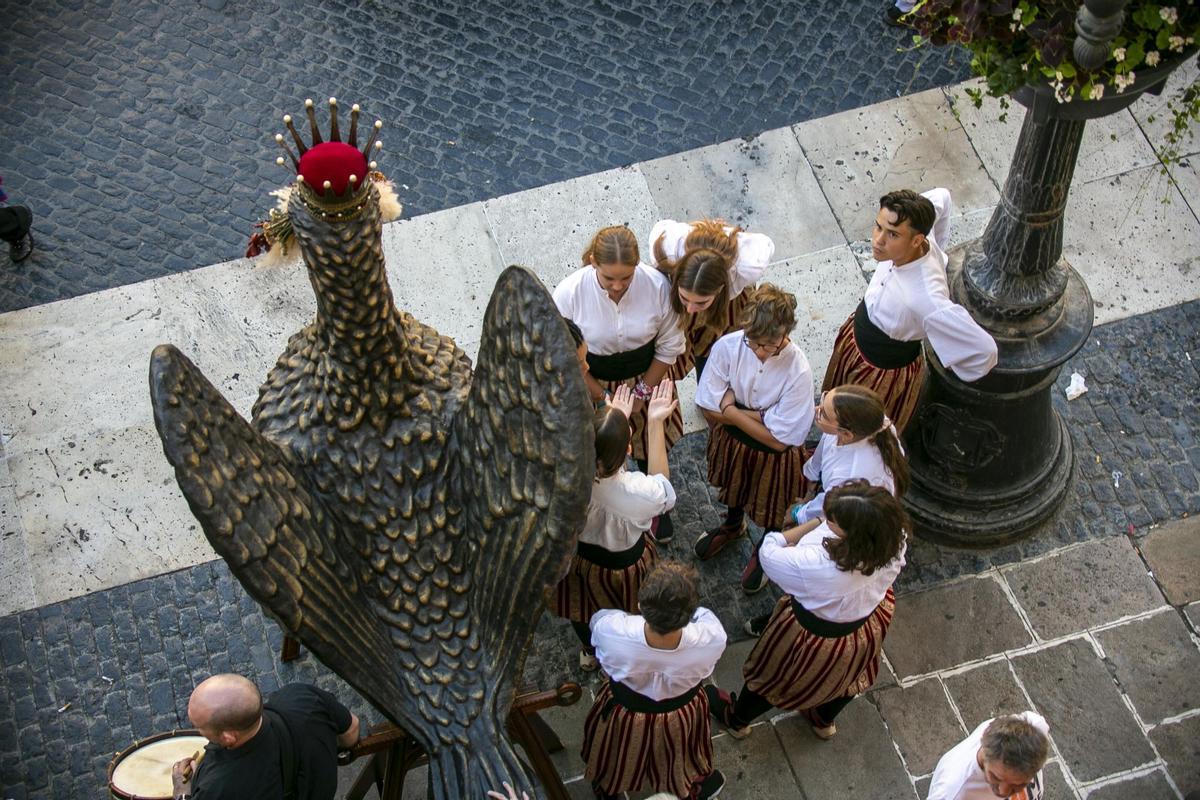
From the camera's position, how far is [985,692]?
532 centimetres

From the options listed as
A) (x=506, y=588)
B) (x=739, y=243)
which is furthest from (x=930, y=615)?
(x=506, y=588)

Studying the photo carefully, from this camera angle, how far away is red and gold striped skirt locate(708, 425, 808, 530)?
5242 mm

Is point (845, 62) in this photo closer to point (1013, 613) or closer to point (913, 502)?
point (913, 502)

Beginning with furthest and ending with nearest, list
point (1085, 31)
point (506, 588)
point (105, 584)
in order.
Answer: point (105, 584) → point (506, 588) → point (1085, 31)

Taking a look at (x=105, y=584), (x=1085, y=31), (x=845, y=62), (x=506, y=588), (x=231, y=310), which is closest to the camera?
(x=1085, y=31)

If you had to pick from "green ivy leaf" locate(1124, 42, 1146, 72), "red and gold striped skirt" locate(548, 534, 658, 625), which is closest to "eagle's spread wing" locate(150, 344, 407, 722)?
"red and gold striped skirt" locate(548, 534, 658, 625)

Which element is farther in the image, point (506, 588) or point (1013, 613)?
point (1013, 613)

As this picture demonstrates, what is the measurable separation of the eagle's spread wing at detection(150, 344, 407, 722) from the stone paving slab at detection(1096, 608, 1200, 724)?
326cm

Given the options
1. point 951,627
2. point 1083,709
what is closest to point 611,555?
point 951,627

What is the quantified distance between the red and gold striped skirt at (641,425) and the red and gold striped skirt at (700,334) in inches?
7.5

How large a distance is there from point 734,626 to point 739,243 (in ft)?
5.59

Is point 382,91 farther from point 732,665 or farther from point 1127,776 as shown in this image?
point 1127,776

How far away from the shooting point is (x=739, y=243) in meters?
5.20

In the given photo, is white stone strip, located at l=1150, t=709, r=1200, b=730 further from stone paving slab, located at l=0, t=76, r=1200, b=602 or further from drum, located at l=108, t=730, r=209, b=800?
drum, located at l=108, t=730, r=209, b=800
